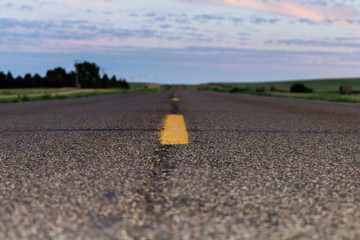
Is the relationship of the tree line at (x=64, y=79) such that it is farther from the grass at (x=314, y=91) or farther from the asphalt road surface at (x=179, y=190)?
the asphalt road surface at (x=179, y=190)

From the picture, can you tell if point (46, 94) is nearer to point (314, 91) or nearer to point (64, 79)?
point (314, 91)

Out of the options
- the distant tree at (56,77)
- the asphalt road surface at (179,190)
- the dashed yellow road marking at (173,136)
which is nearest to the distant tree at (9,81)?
the distant tree at (56,77)

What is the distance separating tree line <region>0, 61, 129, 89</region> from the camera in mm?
102500

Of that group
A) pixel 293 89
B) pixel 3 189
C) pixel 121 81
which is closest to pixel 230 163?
pixel 3 189

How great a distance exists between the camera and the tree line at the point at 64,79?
336ft

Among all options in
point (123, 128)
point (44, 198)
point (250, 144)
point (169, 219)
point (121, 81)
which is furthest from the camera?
point (121, 81)

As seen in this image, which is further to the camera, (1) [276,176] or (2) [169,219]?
(1) [276,176]

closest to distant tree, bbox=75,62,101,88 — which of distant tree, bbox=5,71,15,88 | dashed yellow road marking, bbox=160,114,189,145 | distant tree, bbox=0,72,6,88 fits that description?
distant tree, bbox=5,71,15,88

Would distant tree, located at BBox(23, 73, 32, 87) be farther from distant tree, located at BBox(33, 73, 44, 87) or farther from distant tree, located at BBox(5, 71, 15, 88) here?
distant tree, located at BBox(5, 71, 15, 88)

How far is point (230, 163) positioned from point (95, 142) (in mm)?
1364

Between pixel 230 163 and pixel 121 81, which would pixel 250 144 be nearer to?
pixel 230 163

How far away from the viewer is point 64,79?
119 metres

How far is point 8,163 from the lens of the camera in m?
2.39

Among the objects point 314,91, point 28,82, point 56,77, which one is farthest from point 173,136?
point 56,77
